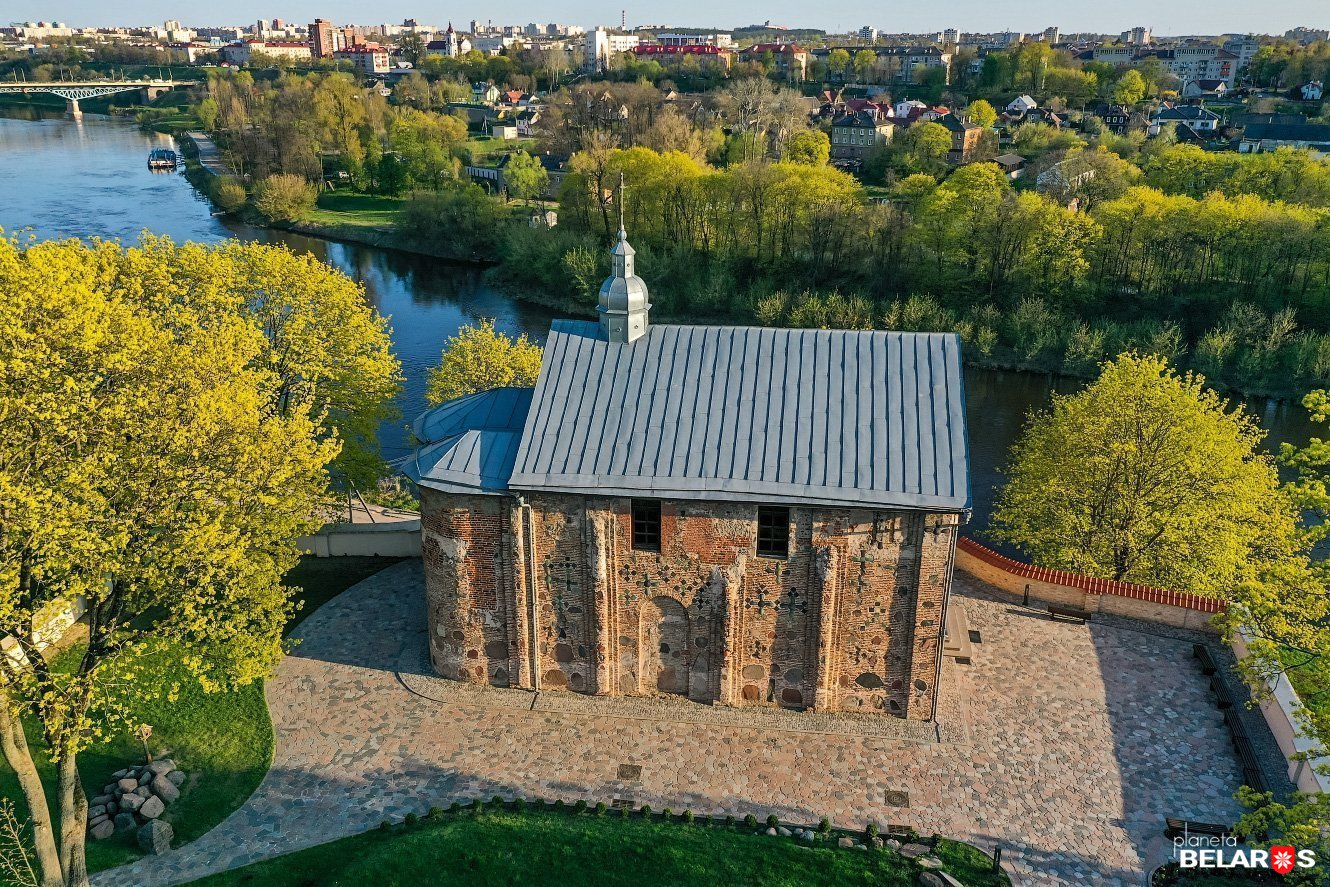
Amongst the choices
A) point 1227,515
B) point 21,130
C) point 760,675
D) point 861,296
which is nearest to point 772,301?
point 861,296

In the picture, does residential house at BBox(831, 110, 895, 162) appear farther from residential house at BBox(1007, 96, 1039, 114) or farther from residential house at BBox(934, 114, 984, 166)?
residential house at BBox(1007, 96, 1039, 114)

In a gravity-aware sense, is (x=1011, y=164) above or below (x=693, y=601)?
above

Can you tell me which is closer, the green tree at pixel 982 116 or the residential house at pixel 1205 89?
the green tree at pixel 982 116

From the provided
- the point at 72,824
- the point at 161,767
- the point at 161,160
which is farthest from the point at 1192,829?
the point at 161,160

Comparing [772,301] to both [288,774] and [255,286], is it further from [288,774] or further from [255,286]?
[288,774]

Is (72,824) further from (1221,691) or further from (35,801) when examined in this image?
(1221,691)

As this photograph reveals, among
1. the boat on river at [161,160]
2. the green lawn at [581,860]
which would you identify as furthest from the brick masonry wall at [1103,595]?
the boat on river at [161,160]

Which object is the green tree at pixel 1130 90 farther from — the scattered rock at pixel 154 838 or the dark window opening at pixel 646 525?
the scattered rock at pixel 154 838
